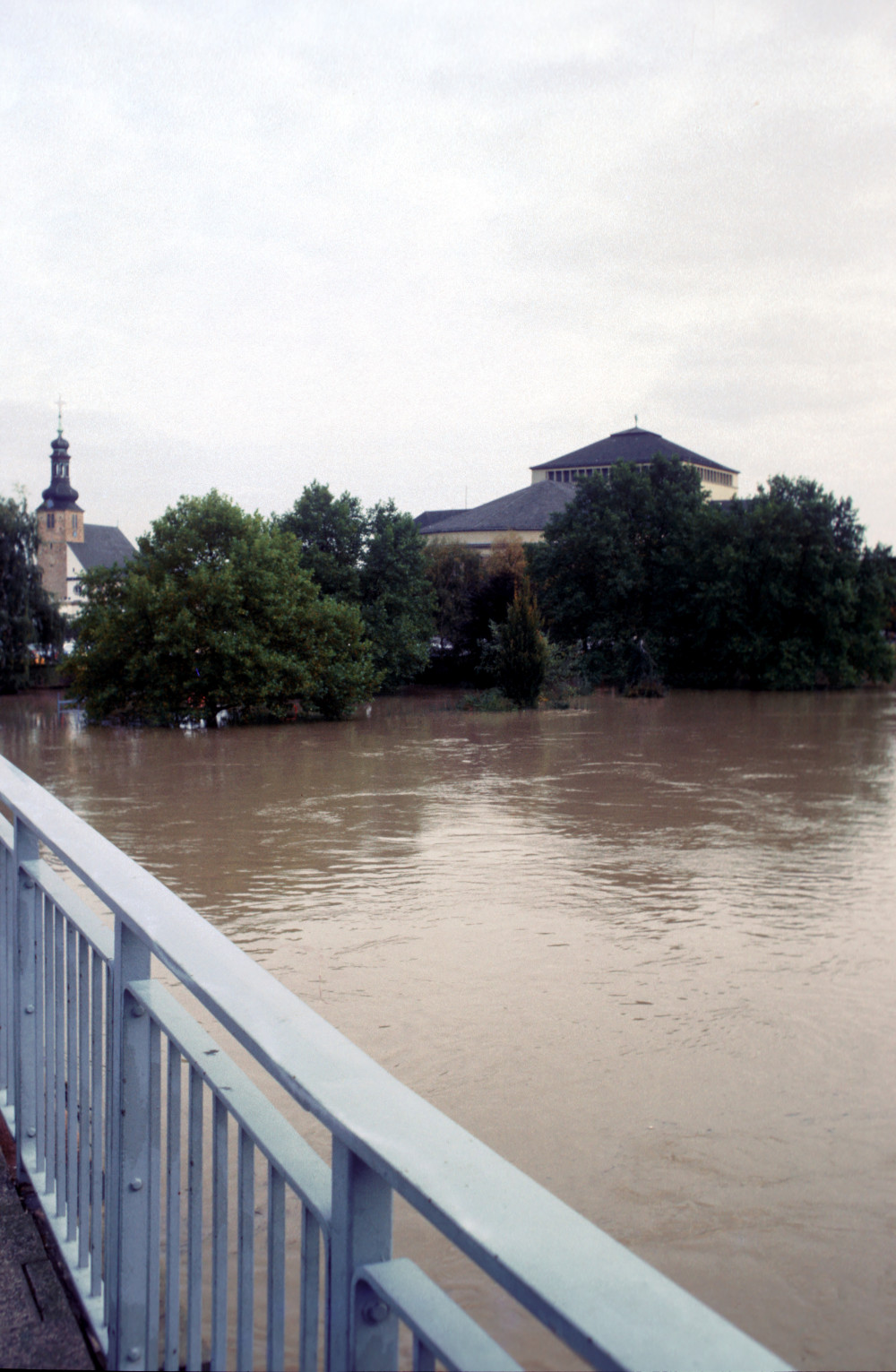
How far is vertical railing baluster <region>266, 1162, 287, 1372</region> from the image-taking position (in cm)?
162

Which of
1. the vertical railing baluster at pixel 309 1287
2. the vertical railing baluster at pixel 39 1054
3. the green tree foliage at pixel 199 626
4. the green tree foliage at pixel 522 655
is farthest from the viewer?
the green tree foliage at pixel 522 655

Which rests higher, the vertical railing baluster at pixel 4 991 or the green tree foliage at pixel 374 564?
the green tree foliage at pixel 374 564

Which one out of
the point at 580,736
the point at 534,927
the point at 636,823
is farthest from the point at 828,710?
the point at 534,927

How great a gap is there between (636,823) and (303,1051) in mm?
11668

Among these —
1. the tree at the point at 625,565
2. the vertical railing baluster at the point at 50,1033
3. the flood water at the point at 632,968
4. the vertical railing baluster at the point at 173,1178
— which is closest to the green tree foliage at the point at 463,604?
the tree at the point at 625,565

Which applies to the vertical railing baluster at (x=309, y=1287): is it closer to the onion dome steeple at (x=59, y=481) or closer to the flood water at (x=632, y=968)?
the flood water at (x=632, y=968)

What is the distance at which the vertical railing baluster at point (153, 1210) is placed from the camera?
2111 mm

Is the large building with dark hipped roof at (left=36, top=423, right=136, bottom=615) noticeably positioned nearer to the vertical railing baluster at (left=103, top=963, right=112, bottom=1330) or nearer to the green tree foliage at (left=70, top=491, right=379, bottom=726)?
the green tree foliage at (left=70, top=491, right=379, bottom=726)

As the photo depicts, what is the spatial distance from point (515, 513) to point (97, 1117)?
3015 inches

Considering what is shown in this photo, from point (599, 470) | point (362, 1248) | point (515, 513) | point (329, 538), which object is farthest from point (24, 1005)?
point (599, 470)

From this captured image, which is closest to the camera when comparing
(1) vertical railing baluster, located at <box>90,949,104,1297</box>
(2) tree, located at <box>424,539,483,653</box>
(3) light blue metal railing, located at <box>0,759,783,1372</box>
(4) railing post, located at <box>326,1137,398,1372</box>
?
(3) light blue metal railing, located at <box>0,759,783,1372</box>

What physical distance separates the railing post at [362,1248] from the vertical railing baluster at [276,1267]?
0.35 m

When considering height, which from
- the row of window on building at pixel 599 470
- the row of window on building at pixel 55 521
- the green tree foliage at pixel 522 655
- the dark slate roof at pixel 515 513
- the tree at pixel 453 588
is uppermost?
the row of window on building at pixel 599 470

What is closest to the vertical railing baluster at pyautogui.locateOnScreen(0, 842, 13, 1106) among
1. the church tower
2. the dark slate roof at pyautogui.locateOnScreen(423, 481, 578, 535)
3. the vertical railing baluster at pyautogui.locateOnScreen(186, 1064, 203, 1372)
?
the vertical railing baluster at pyautogui.locateOnScreen(186, 1064, 203, 1372)
